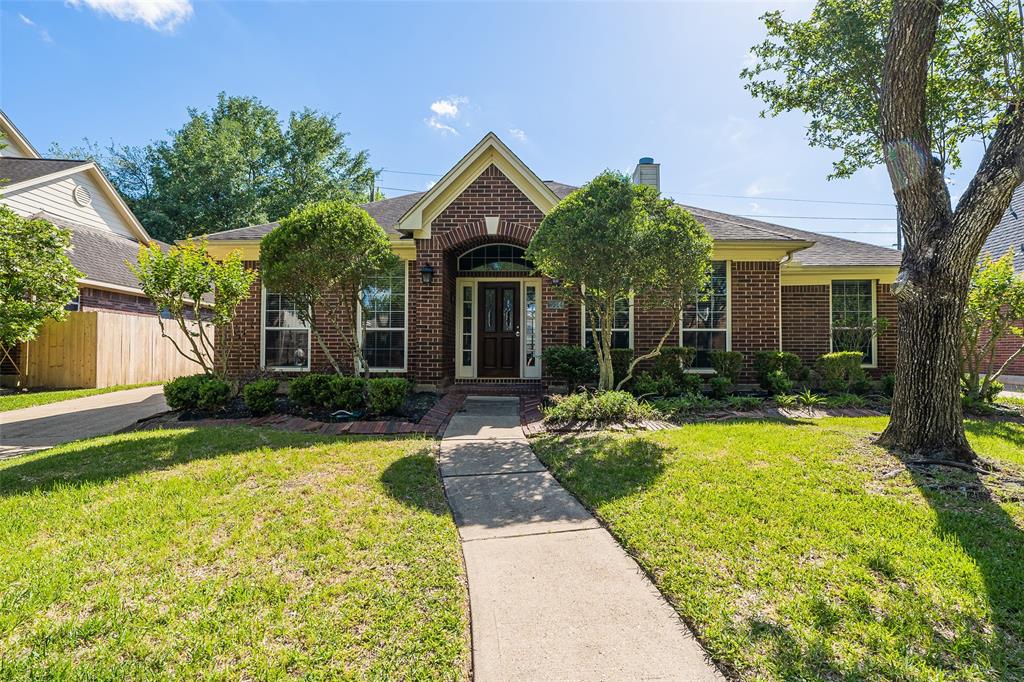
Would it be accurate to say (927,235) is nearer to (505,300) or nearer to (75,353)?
(505,300)

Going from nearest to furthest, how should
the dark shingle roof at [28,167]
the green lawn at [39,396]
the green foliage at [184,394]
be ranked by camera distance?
the green foliage at [184,394] < the green lawn at [39,396] < the dark shingle roof at [28,167]

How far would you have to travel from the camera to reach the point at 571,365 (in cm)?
791

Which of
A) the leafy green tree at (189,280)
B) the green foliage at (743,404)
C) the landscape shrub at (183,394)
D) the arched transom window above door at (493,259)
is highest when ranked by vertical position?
the arched transom window above door at (493,259)

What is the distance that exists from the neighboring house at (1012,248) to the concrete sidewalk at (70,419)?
21907 millimetres

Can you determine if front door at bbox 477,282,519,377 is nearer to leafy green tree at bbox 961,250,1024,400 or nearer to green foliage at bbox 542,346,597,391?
green foliage at bbox 542,346,597,391

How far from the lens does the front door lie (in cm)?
995

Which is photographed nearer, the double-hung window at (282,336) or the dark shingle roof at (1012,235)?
the double-hung window at (282,336)

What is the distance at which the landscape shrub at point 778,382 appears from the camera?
8.23 meters

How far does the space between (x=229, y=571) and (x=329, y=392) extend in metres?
4.53

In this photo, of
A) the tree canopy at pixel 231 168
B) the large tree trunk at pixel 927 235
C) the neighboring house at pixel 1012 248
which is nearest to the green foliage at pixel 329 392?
the large tree trunk at pixel 927 235

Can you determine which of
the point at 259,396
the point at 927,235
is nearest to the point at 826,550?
the point at 927,235

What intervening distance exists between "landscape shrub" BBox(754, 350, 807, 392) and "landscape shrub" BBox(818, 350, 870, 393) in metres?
0.44

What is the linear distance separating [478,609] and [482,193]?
7.74 m

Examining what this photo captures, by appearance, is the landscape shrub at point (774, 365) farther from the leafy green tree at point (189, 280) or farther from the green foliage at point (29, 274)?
the green foliage at point (29, 274)
